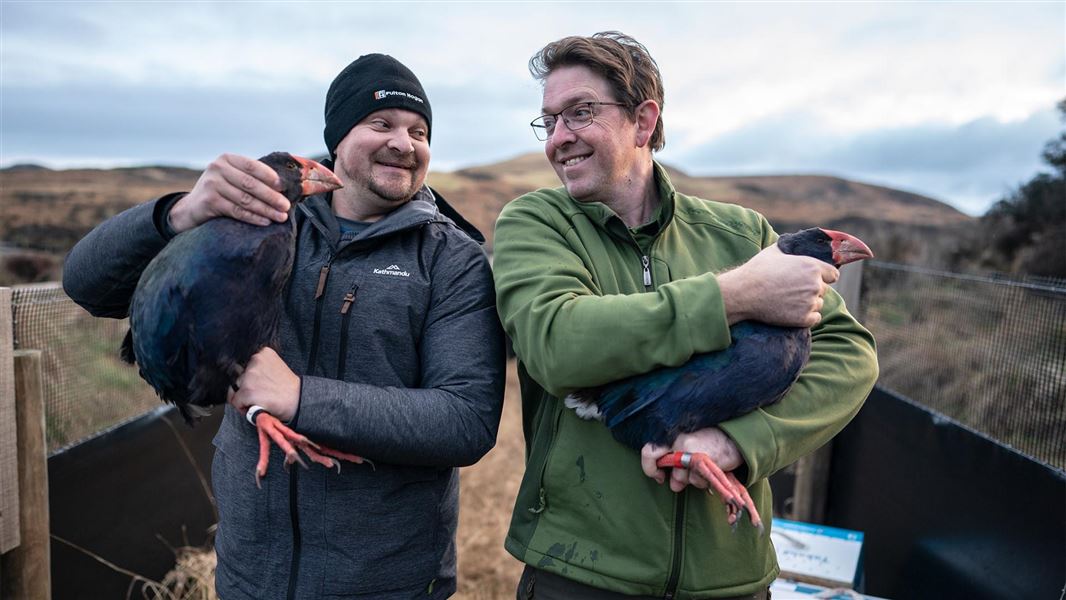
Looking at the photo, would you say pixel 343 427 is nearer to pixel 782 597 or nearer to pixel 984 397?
pixel 782 597

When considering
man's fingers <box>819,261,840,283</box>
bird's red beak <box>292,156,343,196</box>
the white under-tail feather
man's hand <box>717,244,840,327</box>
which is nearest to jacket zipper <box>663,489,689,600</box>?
the white under-tail feather

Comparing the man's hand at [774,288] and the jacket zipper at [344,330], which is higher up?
the man's hand at [774,288]

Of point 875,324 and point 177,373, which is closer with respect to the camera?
point 177,373

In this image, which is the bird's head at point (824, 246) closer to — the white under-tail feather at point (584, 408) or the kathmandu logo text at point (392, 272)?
the white under-tail feather at point (584, 408)

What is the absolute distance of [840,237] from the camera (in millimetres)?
2361

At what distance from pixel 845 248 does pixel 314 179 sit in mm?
1714

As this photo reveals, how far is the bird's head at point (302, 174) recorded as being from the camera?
85.7 inches

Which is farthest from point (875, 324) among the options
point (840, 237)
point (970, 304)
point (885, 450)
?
point (840, 237)

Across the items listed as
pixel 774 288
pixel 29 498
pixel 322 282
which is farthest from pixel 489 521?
pixel 774 288

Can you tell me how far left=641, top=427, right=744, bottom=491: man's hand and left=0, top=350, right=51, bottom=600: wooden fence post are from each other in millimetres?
2299

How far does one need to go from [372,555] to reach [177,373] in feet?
2.44

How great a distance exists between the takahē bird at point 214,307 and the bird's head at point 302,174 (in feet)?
0.69

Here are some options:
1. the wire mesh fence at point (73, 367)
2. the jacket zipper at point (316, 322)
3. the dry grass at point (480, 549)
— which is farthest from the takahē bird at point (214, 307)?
the dry grass at point (480, 549)

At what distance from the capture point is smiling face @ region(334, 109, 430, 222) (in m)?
2.19
